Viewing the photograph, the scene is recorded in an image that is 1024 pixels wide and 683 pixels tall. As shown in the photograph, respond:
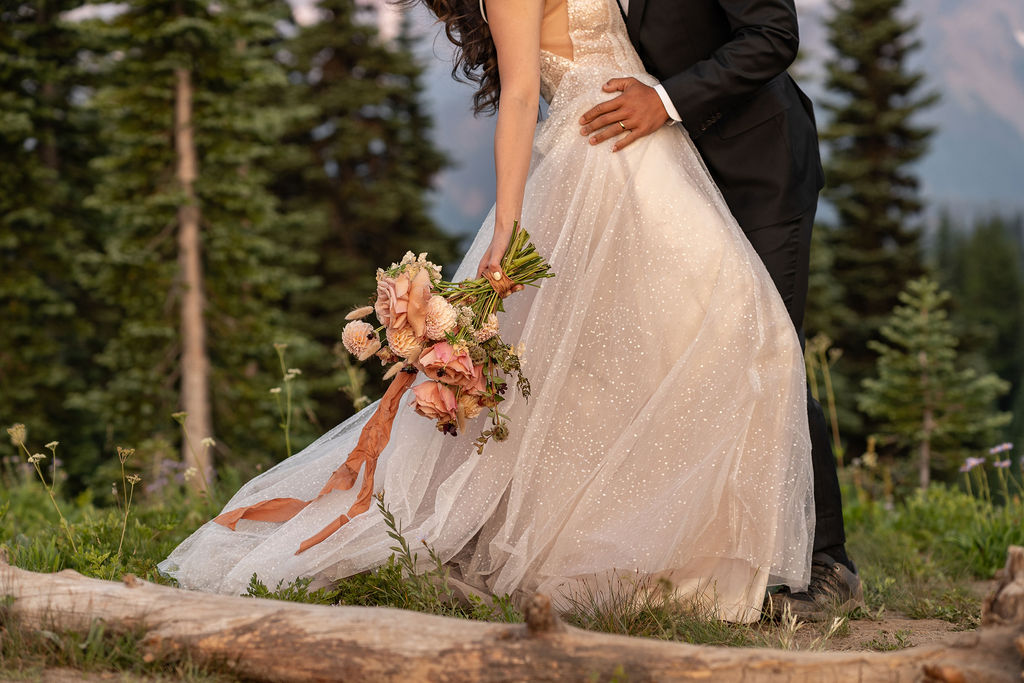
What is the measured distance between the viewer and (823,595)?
332 cm

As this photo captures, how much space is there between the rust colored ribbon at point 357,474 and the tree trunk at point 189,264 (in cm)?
1326

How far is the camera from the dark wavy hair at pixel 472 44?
10.7 ft

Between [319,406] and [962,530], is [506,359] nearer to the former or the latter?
[962,530]

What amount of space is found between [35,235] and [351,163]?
955 centimetres

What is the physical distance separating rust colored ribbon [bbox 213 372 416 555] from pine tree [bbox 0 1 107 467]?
1536 centimetres

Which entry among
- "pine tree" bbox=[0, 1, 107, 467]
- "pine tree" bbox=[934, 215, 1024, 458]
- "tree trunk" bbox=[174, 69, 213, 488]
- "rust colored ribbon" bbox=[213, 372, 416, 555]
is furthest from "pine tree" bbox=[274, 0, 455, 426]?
"pine tree" bbox=[934, 215, 1024, 458]

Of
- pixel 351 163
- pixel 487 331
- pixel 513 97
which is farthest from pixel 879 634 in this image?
pixel 351 163

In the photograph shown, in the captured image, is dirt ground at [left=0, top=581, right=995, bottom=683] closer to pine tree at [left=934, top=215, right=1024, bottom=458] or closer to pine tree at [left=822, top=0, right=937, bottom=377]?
pine tree at [left=822, top=0, right=937, bottom=377]

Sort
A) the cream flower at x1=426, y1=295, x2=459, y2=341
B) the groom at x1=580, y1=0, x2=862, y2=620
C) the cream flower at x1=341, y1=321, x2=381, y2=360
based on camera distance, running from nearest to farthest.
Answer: the cream flower at x1=426, y1=295, x2=459, y2=341 < the cream flower at x1=341, y1=321, x2=381, y2=360 < the groom at x1=580, y1=0, x2=862, y2=620

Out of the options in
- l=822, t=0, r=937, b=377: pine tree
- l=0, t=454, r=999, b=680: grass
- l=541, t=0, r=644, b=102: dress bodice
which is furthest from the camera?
l=822, t=0, r=937, b=377: pine tree

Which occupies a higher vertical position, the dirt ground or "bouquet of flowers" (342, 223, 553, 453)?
"bouquet of flowers" (342, 223, 553, 453)

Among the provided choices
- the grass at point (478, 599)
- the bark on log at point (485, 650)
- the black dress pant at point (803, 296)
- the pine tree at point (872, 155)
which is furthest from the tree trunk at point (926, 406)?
the pine tree at point (872, 155)

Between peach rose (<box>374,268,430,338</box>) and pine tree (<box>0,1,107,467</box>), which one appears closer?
peach rose (<box>374,268,430,338</box>)

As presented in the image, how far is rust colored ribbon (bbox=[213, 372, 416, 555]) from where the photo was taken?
10.3 ft
